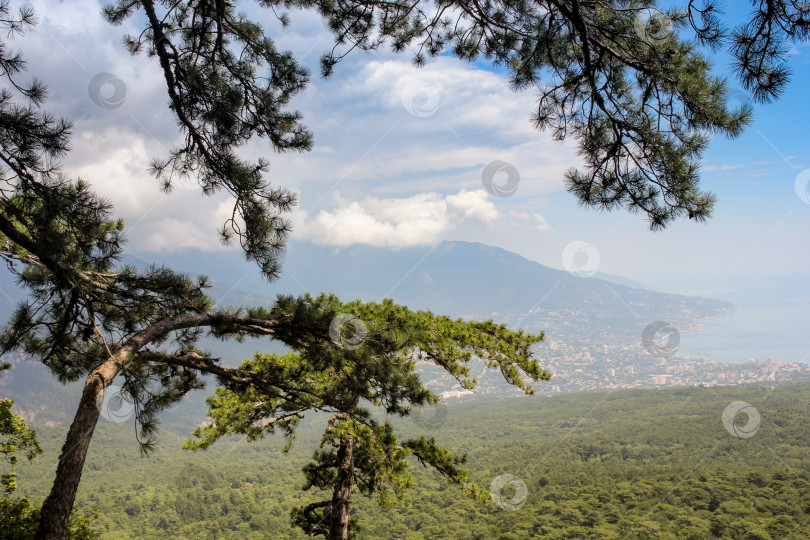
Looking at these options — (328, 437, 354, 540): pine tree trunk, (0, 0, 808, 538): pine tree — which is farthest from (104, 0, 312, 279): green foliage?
(328, 437, 354, 540): pine tree trunk

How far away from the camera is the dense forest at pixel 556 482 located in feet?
136

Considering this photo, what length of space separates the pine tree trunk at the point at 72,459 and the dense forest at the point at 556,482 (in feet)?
40.6

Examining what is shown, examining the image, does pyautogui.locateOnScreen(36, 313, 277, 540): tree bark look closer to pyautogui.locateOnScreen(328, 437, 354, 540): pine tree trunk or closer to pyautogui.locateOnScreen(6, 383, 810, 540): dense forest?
pyautogui.locateOnScreen(328, 437, 354, 540): pine tree trunk

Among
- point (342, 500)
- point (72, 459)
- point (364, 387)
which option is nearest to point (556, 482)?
point (342, 500)

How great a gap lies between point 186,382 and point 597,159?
4390 mm

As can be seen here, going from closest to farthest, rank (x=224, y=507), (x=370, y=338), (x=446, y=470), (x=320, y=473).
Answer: (x=370, y=338), (x=446, y=470), (x=320, y=473), (x=224, y=507)

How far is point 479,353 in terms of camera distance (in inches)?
244

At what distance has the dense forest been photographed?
1626 inches

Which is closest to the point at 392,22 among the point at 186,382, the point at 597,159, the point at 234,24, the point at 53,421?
the point at 234,24

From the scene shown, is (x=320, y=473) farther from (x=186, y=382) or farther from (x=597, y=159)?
(x=597, y=159)

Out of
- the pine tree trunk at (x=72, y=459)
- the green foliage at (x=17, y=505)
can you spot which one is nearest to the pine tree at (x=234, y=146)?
the pine tree trunk at (x=72, y=459)

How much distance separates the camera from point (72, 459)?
117 inches

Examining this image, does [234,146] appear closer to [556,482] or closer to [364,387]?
[364,387]

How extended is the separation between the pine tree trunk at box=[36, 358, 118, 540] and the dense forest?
12.4 metres
